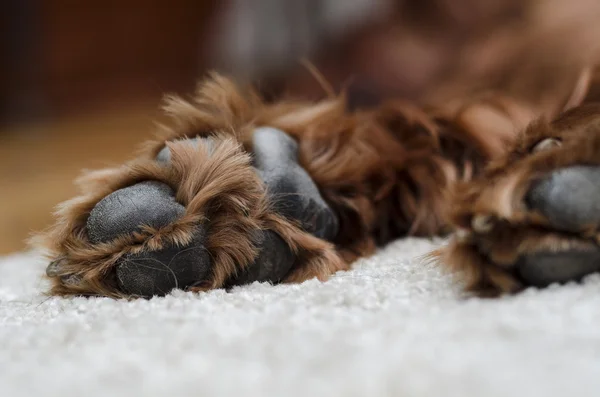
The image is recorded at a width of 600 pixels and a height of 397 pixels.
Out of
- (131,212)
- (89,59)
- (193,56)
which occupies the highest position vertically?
(89,59)

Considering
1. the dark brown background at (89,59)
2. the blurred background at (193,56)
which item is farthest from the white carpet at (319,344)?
the dark brown background at (89,59)

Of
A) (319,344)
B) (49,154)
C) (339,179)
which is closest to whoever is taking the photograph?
Answer: (319,344)

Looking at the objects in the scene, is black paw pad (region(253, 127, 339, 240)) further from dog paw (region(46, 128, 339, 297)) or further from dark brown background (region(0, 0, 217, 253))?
dark brown background (region(0, 0, 217, 253))

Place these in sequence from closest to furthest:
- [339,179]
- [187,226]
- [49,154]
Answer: [187,226], [339,179], [49,154]

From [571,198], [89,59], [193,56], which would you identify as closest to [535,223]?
[571,198]

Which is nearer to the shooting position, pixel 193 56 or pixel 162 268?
pixel 162 268

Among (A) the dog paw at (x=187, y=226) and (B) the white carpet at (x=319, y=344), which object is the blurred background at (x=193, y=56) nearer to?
(A) the dog paw at (x=187, y=226)

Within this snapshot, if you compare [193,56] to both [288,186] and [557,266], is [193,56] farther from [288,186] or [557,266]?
[557,266]
